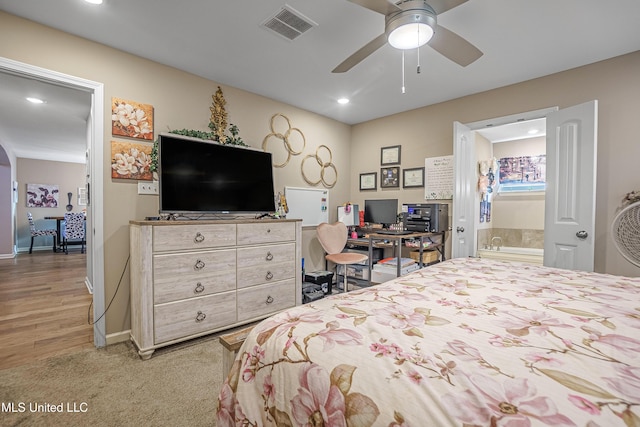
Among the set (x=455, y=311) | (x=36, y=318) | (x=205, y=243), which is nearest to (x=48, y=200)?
(x=36, y=318)

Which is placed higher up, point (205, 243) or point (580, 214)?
point (580, 214)

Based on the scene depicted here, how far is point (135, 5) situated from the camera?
194 centimetres

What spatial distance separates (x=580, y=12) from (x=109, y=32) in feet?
11.4

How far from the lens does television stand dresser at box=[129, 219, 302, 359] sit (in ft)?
6.93

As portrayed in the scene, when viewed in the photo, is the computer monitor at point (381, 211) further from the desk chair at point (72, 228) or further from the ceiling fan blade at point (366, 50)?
the desk chair at point (72, 228)

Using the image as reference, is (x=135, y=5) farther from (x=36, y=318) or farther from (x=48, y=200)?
(x=48, y=200)

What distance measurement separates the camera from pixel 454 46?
1.86 meters

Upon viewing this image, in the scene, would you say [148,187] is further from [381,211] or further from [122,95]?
[381,211]

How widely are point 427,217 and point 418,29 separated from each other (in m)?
2.25

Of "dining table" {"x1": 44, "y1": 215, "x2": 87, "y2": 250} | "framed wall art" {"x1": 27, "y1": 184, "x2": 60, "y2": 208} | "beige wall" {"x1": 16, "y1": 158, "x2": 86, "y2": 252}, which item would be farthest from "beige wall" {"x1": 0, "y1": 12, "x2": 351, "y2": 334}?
"framed wall art" {"x1": 27, "y1": 184, "x2": 60, "y2": 208}

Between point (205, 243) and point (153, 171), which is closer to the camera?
point (205, 243)

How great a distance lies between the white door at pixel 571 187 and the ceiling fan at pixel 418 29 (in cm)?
147

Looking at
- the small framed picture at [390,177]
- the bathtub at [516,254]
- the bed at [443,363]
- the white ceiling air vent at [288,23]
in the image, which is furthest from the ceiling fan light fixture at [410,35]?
the bathtub at [516,254]

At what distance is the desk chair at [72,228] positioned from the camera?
22.5 ft
